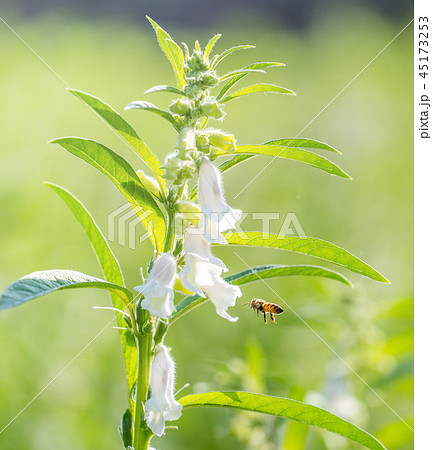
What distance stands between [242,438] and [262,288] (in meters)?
2.34

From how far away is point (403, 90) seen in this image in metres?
8.76

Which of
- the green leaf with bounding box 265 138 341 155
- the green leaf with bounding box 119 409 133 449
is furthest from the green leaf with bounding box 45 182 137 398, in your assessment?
the green leaf with bounding box 265 138 341 155

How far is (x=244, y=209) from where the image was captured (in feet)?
17.8

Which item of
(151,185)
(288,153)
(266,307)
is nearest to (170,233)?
(151,185)

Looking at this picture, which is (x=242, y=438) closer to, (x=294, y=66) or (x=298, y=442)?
(x=298, y=442)

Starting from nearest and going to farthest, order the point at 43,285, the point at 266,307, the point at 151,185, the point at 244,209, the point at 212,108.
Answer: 1. the point at 43,285
2. the point at 212,108
3. the point at 151,185
4. the point at 266,307
5. the point at 244,209

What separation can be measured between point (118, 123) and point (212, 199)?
12.7 inches

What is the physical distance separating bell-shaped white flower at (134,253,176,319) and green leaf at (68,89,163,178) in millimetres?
235

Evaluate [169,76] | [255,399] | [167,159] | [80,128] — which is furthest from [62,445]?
[169,76]

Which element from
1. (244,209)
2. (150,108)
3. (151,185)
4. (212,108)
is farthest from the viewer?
(244,209)

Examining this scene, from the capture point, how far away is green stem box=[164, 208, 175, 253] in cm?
140

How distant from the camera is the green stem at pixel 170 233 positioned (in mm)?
1396

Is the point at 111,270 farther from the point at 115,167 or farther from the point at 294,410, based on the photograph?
the point at 294,410

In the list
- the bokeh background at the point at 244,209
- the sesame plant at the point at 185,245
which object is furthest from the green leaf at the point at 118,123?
the bokeh background at the point at 244,209
